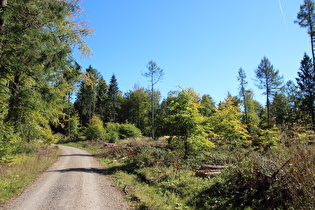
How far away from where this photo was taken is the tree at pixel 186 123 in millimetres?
11406

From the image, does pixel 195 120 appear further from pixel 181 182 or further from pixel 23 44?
pixel 23 44

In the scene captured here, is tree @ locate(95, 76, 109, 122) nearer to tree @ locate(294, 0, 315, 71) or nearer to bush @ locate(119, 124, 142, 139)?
bush @ locate(119, 124, 142, 139)

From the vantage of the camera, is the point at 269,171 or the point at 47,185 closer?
the point at 269,171

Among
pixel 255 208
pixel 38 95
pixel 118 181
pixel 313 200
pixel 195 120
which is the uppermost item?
pixel 38 95

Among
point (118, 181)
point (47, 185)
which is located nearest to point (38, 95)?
point (47, 185)

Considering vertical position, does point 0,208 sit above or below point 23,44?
below

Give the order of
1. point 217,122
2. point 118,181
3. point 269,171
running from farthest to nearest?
point 217,122
point 118,181
point 269,171

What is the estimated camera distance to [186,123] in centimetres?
1137

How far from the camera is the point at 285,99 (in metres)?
43.8

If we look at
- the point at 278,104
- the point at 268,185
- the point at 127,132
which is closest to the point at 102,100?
the point at 127,132

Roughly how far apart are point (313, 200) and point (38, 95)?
31.4 ft

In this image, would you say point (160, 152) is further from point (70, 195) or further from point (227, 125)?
point (227, 125)

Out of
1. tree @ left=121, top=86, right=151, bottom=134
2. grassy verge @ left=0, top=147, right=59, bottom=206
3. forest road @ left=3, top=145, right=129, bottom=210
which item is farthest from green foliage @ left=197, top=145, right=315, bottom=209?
tree @ left=121, top=86, right=151, bottom=134

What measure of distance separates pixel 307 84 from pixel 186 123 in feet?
95.0
